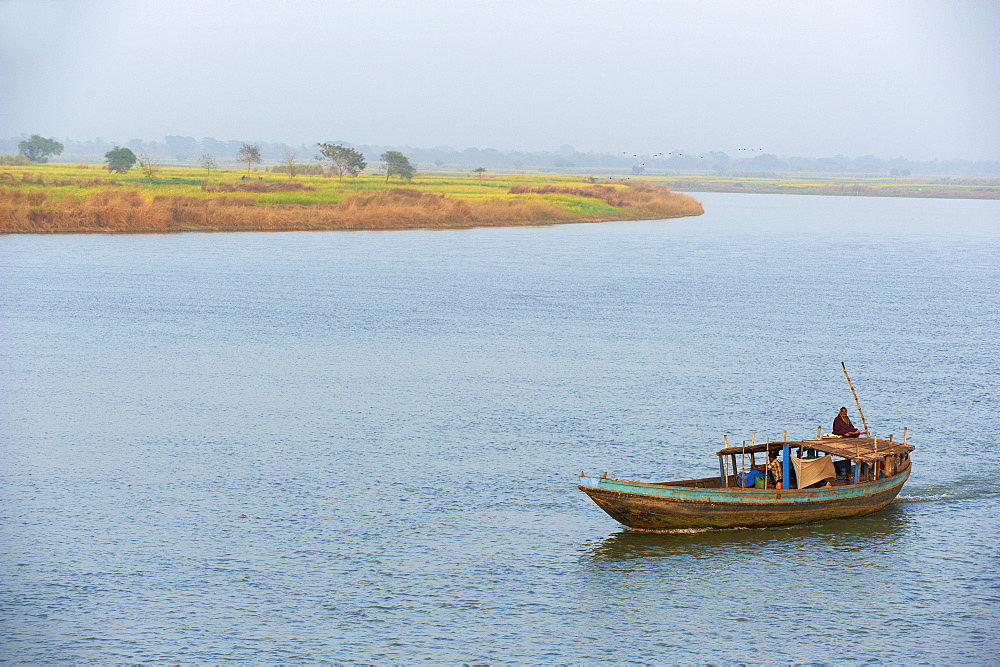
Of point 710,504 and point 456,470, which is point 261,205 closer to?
point 456,470

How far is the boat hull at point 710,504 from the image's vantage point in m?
28.0

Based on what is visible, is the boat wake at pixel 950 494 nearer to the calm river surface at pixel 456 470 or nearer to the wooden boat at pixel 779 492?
the calm river surface at pixel 456 470

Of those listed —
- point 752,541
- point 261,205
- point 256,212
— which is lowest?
point 752,541

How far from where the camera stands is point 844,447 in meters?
31.0

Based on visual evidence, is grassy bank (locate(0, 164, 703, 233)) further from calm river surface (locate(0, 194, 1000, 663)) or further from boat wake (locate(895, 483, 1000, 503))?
boat wake (locate(895, 483, 1000, 503))

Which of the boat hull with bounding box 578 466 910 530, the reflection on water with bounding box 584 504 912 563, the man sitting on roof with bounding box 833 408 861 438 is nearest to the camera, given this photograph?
the reflection on water with bounding box 584 504 912 563

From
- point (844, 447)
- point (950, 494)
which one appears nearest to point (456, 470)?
point (844, 447)

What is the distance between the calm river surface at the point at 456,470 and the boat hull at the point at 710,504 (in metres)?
0.54

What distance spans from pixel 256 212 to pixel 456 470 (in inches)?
3314

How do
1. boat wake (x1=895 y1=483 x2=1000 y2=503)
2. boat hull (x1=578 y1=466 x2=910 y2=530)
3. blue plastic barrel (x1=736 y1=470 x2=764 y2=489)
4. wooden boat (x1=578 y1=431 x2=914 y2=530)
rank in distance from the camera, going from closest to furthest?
boat hull (x1=578 y1=466 x2=910 y2=530)
wooden boat (x1=578 y1=431 x2=914 y2=530)
blue plastic barrel (x1=736 y1=470 x2=764 y2=489)
boat wake (x1=895 y1=483 x2=1000 y2=503)

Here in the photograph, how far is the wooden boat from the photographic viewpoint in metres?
28.2

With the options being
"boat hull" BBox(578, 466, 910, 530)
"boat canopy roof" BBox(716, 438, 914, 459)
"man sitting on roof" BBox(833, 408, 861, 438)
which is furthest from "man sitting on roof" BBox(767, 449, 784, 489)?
"man sitting on roof" BBox(833, 408, 861, 438)

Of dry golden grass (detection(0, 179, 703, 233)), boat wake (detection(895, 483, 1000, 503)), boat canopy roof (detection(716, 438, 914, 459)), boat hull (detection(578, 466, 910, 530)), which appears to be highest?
dry golden grass (detection(0, 179, 703, 233))

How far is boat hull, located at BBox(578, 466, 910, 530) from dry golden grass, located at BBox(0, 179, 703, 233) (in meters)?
87.2
